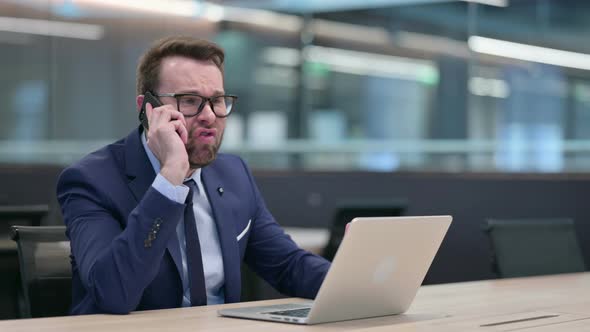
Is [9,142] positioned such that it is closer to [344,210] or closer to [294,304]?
[344,210]

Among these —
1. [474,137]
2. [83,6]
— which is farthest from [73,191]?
[83,6]

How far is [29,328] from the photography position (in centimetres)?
183

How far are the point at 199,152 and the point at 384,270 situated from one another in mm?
613

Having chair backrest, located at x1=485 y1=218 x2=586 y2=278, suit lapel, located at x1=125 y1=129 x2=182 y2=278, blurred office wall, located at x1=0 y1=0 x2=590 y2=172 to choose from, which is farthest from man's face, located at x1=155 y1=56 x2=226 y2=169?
blurred office wall, located at x1=0 y1=0 x2=590 y2=172

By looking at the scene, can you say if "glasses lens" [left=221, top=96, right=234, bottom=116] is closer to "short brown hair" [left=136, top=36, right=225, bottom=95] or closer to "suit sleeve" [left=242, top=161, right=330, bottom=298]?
"short brown hair" [left=136, top=36, right=225, bottom=95]

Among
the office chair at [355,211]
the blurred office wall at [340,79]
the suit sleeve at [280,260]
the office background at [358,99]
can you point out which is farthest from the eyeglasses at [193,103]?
the blurred office wall at [340,79]

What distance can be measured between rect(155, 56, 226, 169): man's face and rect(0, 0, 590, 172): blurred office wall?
4.28 m

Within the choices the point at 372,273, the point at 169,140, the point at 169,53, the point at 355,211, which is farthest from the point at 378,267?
the point at 355,211

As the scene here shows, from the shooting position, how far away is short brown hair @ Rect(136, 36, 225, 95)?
96.3 inches

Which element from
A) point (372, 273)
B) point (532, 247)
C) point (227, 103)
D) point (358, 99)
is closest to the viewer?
point (372, 273)

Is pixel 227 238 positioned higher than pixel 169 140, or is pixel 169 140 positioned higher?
pixel 169 140

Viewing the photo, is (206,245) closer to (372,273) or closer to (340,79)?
(372,273)

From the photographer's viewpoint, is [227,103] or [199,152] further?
[227,103]

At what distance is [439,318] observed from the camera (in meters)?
2.14
